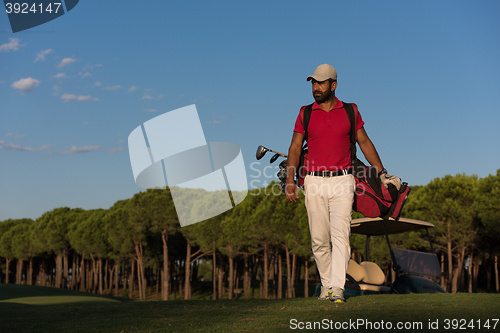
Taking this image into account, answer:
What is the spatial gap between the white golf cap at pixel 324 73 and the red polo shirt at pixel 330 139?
1.12 ft

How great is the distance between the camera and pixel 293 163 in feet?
18.7

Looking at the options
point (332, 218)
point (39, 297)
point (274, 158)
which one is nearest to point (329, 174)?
point (332, 218)

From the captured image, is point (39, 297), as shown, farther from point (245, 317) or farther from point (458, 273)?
point (245, 317)

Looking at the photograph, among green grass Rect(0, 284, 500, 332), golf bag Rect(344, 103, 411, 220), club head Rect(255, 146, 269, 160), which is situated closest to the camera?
green grass Rect(0, 284, 500, 332)

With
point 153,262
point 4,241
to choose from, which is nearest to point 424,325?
point 153,262

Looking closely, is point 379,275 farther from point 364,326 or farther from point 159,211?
point 159,211

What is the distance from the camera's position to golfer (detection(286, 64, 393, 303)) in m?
5.25

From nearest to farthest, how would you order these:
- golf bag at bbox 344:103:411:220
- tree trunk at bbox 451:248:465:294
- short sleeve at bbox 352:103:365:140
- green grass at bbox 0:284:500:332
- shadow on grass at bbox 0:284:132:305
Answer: green grass at bbox 0:284:500:332 → short sleeve at bbox 352:103:365:140 → golf bag at bbox 344:103:411:220 → shadow on grass at bbox 0:284:132:305 → tree trunk at bbox 451:248:465:294

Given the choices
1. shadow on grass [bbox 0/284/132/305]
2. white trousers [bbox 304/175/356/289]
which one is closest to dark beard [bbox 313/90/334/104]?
white trousers [bbox 304/175/356/289]

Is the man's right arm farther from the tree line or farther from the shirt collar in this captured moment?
the tree line

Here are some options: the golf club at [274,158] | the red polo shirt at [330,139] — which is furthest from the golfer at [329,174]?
the golf club at [274,158]

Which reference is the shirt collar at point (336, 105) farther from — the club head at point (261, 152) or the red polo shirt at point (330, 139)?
the club head at point (261, 152)

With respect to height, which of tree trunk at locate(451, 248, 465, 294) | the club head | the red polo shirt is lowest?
tree trunk at locate(451, 248, 465, 294)

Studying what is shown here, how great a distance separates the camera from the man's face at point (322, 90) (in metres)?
5.32
